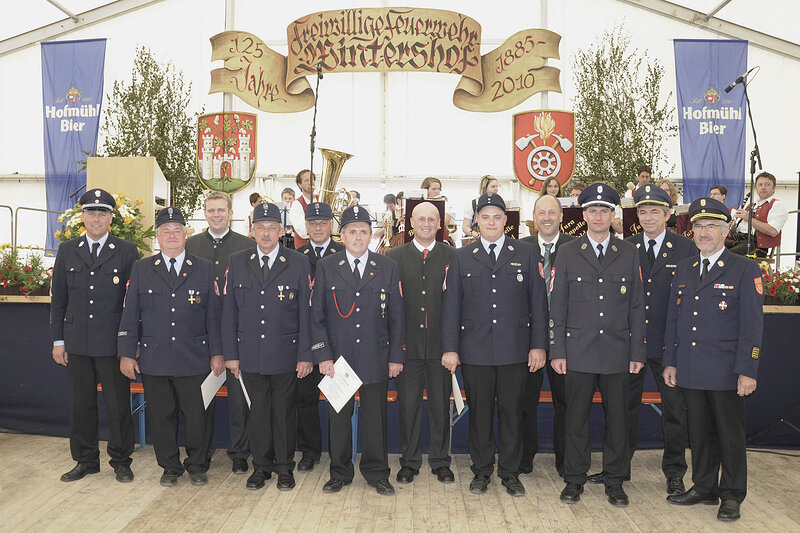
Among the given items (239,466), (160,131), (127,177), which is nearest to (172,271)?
(239,466)

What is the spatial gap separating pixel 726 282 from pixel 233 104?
11.7 metres

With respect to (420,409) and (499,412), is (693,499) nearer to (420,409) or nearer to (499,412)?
(499,412)

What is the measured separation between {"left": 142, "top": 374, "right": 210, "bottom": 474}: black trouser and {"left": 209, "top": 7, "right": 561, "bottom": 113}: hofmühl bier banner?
9.14m

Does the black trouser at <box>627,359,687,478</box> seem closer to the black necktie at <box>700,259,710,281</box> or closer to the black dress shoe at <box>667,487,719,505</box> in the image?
the black dress shoe at <box>667,487,719,505</box>

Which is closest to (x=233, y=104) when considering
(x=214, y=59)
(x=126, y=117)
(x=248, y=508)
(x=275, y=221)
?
(x=214, y=59)

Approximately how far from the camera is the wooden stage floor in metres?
3.57

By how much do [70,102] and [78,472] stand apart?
10452 mm

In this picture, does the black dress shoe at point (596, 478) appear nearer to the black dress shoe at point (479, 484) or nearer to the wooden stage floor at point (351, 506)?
the wooden stage floor at point (351, 506)

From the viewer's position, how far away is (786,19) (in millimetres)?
13602

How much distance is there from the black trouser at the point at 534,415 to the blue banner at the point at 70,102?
11.0 m

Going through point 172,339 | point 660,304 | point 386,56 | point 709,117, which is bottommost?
point 172,339

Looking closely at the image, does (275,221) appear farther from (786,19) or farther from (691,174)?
(786,19)

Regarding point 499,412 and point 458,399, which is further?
point 458,399

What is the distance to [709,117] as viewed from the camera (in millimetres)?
11938
